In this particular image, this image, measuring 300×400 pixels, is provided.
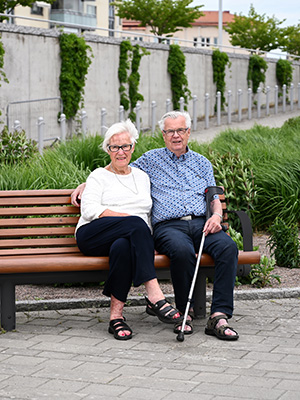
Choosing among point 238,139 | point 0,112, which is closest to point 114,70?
point 0,112

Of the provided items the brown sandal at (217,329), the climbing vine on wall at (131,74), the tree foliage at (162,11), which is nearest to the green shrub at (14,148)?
the brown sandal at (217,329)

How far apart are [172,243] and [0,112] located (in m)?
13.1

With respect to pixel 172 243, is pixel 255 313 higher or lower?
lower

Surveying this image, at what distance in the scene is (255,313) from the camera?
19.5ft

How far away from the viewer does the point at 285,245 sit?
731 cm

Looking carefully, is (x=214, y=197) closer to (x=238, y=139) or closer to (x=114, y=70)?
(x=238, y=139)

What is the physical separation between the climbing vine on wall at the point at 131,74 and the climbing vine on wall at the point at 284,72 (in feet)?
45.6

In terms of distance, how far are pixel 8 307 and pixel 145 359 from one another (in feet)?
3.75

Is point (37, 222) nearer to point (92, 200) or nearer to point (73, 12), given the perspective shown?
point (92, 200)

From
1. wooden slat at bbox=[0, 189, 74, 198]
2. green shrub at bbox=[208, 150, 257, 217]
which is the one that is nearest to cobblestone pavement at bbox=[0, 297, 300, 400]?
wooden slat at bbox=[0, 189, 74, 198]

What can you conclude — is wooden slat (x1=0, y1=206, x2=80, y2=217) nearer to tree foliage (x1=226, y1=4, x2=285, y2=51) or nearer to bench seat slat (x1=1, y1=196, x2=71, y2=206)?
bench seat slat (x1=1, y1=196, x2=71, y2=206)

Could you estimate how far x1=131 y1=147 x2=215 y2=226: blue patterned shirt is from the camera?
5.85m

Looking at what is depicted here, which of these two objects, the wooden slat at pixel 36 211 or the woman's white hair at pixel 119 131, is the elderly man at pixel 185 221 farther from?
the woman's white hair at pixel 119 131

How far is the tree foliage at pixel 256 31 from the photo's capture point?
55375mm
